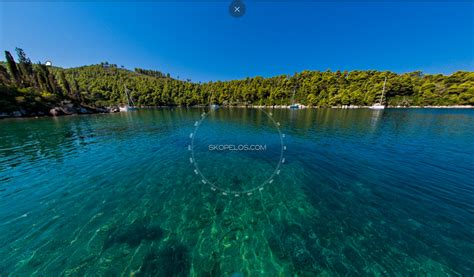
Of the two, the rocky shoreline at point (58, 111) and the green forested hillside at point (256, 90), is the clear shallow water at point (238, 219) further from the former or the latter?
the green forested hillside at point (256, 90)

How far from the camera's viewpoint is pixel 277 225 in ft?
25.4

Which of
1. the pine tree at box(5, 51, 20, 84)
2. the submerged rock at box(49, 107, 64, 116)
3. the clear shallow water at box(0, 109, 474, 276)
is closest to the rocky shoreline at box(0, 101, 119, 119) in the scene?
the submerged rock at box(49, 107, 64, 116)

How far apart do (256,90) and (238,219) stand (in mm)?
132821

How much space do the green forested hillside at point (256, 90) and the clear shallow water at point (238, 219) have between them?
8492cm

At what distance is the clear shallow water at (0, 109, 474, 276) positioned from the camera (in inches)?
229

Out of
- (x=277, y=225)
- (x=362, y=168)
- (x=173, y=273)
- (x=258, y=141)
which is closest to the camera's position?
(x=173, y=273)

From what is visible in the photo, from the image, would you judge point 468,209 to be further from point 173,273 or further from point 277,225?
point 173,273

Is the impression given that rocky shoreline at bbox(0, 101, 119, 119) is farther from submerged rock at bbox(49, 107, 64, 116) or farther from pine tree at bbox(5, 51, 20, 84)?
pine tree at bbox(5, 51, 20, 84)

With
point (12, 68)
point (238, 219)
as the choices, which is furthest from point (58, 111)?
point (238, 219)

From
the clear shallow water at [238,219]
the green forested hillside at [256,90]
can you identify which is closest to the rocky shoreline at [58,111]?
the green forested hillside at [256,90]

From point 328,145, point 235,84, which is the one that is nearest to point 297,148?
A: point 328,145

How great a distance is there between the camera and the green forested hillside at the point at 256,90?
66500 millimetres

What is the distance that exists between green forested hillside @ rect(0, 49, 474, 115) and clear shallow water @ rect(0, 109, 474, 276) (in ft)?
279

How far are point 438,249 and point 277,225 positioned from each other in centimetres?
638
